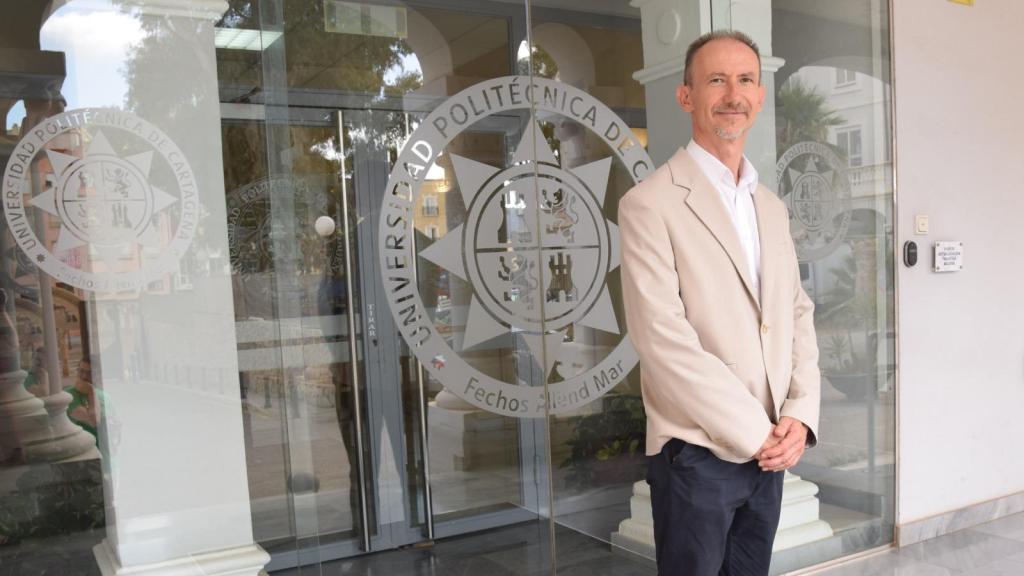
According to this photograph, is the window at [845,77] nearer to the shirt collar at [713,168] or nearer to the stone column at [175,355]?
the shirt collar at [713,168]

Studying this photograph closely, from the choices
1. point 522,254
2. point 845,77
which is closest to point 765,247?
point 522,254

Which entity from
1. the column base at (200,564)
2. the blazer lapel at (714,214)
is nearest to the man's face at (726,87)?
the blazer lapel at (714,214)

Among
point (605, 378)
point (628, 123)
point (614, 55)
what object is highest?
point (614, 55)

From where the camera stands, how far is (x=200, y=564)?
96.5 inches

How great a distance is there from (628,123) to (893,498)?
2.12 metres

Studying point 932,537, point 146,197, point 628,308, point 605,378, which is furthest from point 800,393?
point 932,537

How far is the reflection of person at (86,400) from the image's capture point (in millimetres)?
2371

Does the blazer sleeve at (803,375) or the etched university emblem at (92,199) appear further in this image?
the etched university emblem at (92,199)

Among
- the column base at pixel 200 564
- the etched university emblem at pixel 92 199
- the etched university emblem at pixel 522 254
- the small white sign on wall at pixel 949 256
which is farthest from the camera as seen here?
the small white sign on wall at pixel 949 256

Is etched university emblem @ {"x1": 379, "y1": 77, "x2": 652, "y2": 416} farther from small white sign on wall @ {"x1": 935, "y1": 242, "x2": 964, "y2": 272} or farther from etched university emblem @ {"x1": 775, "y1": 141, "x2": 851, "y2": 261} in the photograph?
small white sign on wall @ {"x1": 935, "y1": 242, "x2": 964, "y2": 272}

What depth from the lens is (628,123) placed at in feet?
10.1

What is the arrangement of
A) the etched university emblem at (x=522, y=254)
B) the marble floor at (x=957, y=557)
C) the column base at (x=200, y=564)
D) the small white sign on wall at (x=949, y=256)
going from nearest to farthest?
the column base at (x=200, y=564) → the etched university emblem at (x=522, y=254) → the marble floor at (x=957, y=557) → the small white sign on wall at (x=949, y=256)

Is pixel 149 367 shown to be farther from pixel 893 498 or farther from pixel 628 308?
pixel 893 498

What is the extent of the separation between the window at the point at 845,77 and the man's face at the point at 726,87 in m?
1.95
